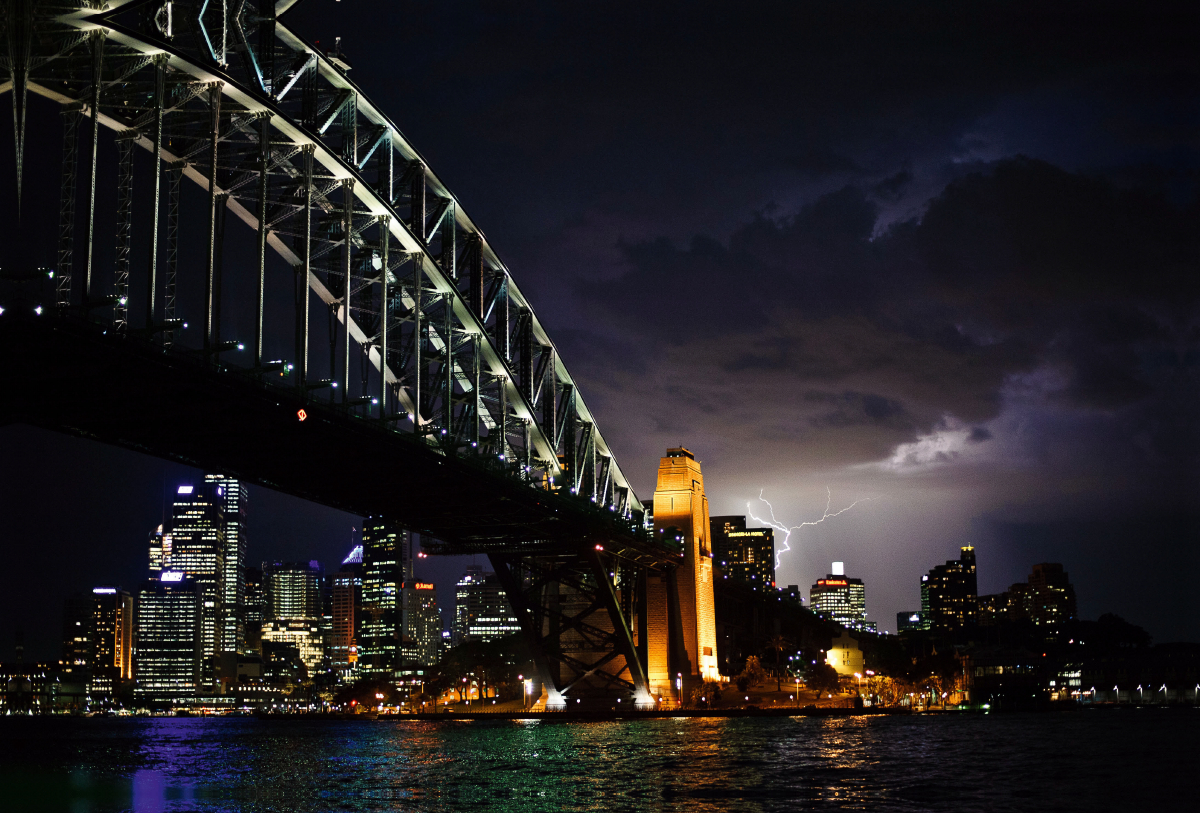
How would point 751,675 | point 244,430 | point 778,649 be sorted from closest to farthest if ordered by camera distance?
point 244,430
point 751,675
point 778,649

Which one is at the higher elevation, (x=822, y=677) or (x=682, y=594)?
(x=682, y=594)

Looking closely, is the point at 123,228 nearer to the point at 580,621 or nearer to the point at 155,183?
the point at 155,183

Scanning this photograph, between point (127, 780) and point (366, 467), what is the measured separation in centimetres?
1649

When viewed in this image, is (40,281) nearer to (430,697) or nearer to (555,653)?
(555,653)

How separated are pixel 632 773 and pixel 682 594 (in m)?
52.2

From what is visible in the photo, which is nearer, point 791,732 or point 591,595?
point 791,732

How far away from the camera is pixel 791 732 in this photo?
72062 millimetres

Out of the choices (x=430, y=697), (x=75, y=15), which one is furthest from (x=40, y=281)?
(x=430, y=697)

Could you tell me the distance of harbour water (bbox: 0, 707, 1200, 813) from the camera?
3522 cm

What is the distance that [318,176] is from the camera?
55.3 m

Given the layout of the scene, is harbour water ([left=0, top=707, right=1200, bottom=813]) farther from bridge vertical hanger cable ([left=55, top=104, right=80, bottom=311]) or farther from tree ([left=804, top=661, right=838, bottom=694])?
tree ([left=804, top=661, right=838, bottom=694])

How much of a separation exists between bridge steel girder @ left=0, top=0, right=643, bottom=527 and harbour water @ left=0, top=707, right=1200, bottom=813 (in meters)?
14.3

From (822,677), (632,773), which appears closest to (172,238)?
(632,773)

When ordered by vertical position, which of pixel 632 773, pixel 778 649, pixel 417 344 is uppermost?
pixel 417 344
